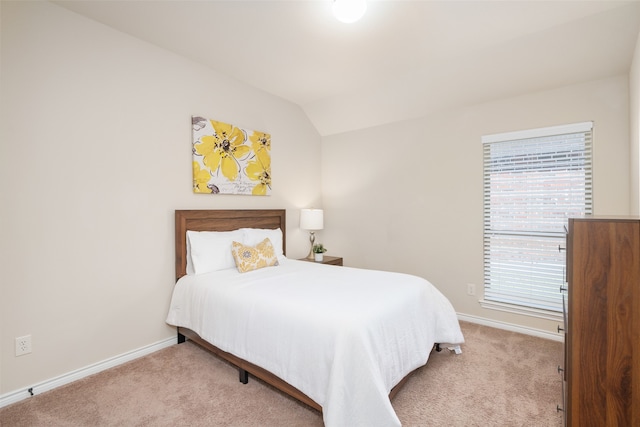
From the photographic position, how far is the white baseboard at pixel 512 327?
2852 mm

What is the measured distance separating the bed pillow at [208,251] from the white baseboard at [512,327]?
8.45ft

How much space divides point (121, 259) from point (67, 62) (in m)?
1.50

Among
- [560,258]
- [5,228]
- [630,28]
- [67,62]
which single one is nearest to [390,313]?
[560,258]

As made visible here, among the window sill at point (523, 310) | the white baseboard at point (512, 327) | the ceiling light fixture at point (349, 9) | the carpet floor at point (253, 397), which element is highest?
the ceiling light fixture at point (349, 9)

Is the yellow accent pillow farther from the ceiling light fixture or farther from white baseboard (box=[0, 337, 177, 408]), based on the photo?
the ceiling light fixture

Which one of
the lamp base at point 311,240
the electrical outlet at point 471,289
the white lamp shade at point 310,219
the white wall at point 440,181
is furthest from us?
the lamp base at point 311,240

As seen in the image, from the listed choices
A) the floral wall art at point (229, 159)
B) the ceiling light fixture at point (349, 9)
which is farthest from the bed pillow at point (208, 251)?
the ceiling light fixture at point (349, 9)

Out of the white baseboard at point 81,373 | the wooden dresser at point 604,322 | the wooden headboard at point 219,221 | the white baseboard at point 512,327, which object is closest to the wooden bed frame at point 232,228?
the wooden headboard at point 219,221

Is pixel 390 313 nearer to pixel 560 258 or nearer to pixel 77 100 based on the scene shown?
pixel 560 258

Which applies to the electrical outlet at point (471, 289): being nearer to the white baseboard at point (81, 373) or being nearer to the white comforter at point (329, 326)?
the white comforter at point (329, 326)

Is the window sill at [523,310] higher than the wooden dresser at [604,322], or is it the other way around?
the wooden dresser at [604,322]

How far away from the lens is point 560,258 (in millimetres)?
2838

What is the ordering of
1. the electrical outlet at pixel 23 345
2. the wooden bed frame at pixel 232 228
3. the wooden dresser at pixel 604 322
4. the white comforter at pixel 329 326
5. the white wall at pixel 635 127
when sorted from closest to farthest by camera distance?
1. the wooden dresser at pixel 604 322
2. the white comforter at pixel 329 326
3. the wooden bed frame at pixel 232 228
4. the electrical outlet at pixel 23 345
5. the white wall at pixel 635 127

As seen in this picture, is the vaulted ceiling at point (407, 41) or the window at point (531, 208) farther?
the window at point (531, 208)
